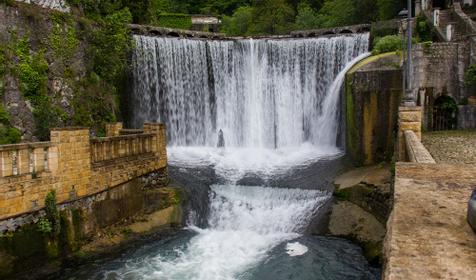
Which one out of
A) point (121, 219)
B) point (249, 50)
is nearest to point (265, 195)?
point (121, 219)

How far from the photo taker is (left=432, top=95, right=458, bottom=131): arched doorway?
743 inches

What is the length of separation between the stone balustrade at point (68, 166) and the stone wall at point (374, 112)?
303 inches

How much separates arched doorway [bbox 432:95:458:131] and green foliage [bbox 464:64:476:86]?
36.2 inches

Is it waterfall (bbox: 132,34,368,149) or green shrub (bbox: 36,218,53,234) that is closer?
green shrub (bbox: 36,218,53,234)

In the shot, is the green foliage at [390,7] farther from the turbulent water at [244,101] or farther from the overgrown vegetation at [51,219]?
the overgrown vegetation at [51,219]

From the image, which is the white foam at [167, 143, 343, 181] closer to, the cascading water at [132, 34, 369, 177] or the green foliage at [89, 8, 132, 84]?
the cascading water at [132, 34, 369, 177]

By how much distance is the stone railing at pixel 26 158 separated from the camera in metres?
10.4

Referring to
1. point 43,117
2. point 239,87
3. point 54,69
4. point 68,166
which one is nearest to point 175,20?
point 239,87

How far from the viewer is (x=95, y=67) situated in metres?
19.8

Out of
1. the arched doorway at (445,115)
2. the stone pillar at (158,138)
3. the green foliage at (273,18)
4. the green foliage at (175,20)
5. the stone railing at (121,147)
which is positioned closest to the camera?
the stone railing at (121,147)

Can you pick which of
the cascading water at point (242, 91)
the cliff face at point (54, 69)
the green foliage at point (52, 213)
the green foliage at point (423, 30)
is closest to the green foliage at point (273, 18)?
the green foliage at point (423, 30)

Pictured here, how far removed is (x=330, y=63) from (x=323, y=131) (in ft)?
13.2

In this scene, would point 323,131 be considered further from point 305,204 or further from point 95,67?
point 95,67

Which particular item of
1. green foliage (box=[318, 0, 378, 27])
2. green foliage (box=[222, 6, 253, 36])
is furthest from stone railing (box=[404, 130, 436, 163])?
green foliage (box=[222, 6, 253, 36])
